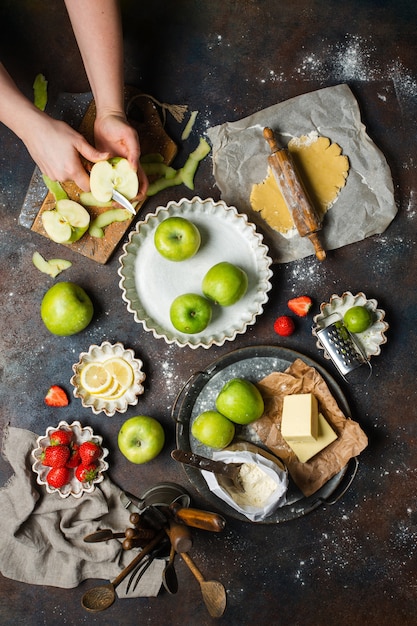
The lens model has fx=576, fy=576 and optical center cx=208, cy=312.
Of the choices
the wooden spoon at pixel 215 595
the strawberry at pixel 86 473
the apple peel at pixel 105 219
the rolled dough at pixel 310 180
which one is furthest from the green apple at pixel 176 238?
the wooden spoon at pixel 215 595

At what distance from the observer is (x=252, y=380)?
2447 millimetres

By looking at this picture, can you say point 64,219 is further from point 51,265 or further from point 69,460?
point 69,460

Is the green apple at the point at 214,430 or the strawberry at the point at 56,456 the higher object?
the green apple at the point at 214,430

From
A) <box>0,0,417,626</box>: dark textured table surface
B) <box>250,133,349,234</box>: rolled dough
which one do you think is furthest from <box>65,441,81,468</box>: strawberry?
<box>250,133,349,234</box>: rolled dough

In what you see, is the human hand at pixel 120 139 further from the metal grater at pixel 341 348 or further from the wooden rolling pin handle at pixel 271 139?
the metal grater at pixel 341 348

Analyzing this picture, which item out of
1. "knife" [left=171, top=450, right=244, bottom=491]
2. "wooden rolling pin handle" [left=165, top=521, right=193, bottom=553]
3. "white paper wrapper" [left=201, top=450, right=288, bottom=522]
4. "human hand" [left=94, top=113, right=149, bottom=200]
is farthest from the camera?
"human hand" [left=94, top=113, right=149, bottom=200]

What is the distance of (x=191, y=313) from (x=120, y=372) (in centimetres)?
43

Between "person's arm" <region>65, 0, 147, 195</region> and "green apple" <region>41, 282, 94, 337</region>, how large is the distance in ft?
1.75

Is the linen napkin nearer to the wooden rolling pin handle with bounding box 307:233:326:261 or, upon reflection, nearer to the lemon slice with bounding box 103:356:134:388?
the lemon slice with bounding box 103:356:134:388

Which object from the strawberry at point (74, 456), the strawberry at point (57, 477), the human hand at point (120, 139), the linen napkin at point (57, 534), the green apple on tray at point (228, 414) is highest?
the human hand at point (120, 139)

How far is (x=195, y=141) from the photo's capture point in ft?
8.43

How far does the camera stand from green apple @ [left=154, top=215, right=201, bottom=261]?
2326mm

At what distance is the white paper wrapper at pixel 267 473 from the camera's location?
2229 mm

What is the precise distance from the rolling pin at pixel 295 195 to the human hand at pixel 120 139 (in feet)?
1.78
